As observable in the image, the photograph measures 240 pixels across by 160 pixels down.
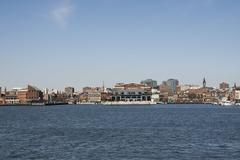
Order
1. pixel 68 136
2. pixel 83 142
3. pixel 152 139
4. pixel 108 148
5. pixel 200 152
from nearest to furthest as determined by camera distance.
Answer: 1. pixel 200 152
2. pixel 108 148
3. pixel 83 142
4. pixel 152 139
5. pixel 68 136

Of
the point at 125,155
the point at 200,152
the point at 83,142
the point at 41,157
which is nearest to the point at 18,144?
the point at 83,142

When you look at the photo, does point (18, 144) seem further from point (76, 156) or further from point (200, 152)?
point (200, 152)

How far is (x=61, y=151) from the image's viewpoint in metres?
41.9

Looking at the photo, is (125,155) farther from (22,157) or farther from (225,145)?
(225,145)

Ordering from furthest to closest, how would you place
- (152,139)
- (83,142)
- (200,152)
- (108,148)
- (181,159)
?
(152,139) < (83,142) < (108,148) < (200,152) < (181,159)

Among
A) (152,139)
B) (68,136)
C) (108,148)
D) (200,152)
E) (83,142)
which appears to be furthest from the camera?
(68,136)

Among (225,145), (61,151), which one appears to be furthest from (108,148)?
(225,145)

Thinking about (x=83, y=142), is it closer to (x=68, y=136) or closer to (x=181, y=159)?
(x=68, y=136)

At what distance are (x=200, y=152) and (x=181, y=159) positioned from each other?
12.8 feet

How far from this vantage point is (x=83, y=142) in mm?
48750

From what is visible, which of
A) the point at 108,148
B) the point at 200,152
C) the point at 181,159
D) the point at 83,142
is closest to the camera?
the point at 181,159

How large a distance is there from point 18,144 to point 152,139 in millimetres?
13048

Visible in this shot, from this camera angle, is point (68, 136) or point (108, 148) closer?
point (108, 148)

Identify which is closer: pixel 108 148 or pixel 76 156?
pixel 76 156
